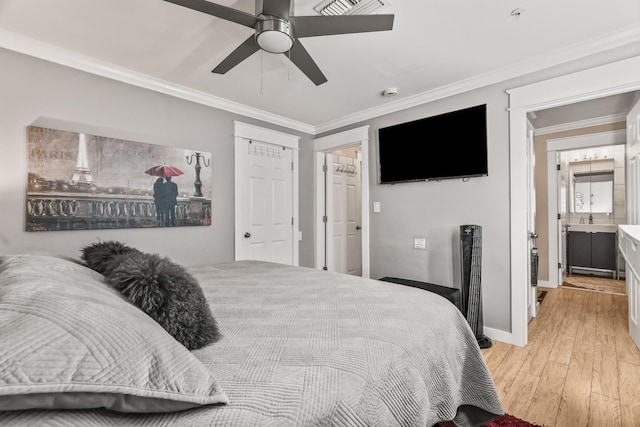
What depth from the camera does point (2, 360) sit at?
487mm

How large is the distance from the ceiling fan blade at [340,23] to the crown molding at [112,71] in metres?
1.85

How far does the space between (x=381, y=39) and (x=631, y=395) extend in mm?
2825

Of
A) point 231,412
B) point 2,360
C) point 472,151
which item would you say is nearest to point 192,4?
point 2,360


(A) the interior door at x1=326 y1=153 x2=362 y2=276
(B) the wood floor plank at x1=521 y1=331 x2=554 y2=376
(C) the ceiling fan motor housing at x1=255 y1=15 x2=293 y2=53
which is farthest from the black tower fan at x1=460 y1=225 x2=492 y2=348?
(C) the ceiling fan motor housing at x1=255 y1=15 x2=293 y2=53

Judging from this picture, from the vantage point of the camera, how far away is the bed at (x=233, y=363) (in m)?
0.54

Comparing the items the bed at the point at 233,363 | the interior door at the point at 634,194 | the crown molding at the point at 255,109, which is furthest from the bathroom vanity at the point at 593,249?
the bed at the point at 233,363

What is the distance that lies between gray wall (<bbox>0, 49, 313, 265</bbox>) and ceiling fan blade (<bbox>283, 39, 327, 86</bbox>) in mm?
1625

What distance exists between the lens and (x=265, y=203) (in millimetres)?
3771

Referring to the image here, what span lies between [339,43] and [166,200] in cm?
207

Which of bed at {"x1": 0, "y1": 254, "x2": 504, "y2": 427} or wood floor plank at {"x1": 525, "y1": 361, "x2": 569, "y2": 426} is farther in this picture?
wood floor plank at {"x1": 525, "y1": 361, "x2": 569, "y2": 426}

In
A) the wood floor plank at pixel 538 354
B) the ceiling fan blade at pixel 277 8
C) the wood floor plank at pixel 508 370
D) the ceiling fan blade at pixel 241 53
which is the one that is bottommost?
the wood floor plank at pixel 508 370

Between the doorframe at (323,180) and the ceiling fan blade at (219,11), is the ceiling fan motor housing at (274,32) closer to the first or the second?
the ceiling fan blade at (219,11)

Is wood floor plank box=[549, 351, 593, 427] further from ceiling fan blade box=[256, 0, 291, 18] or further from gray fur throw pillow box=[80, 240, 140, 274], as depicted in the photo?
ceiling fan blade box=[256, 0, 291, 18]

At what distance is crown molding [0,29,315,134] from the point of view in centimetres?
220
